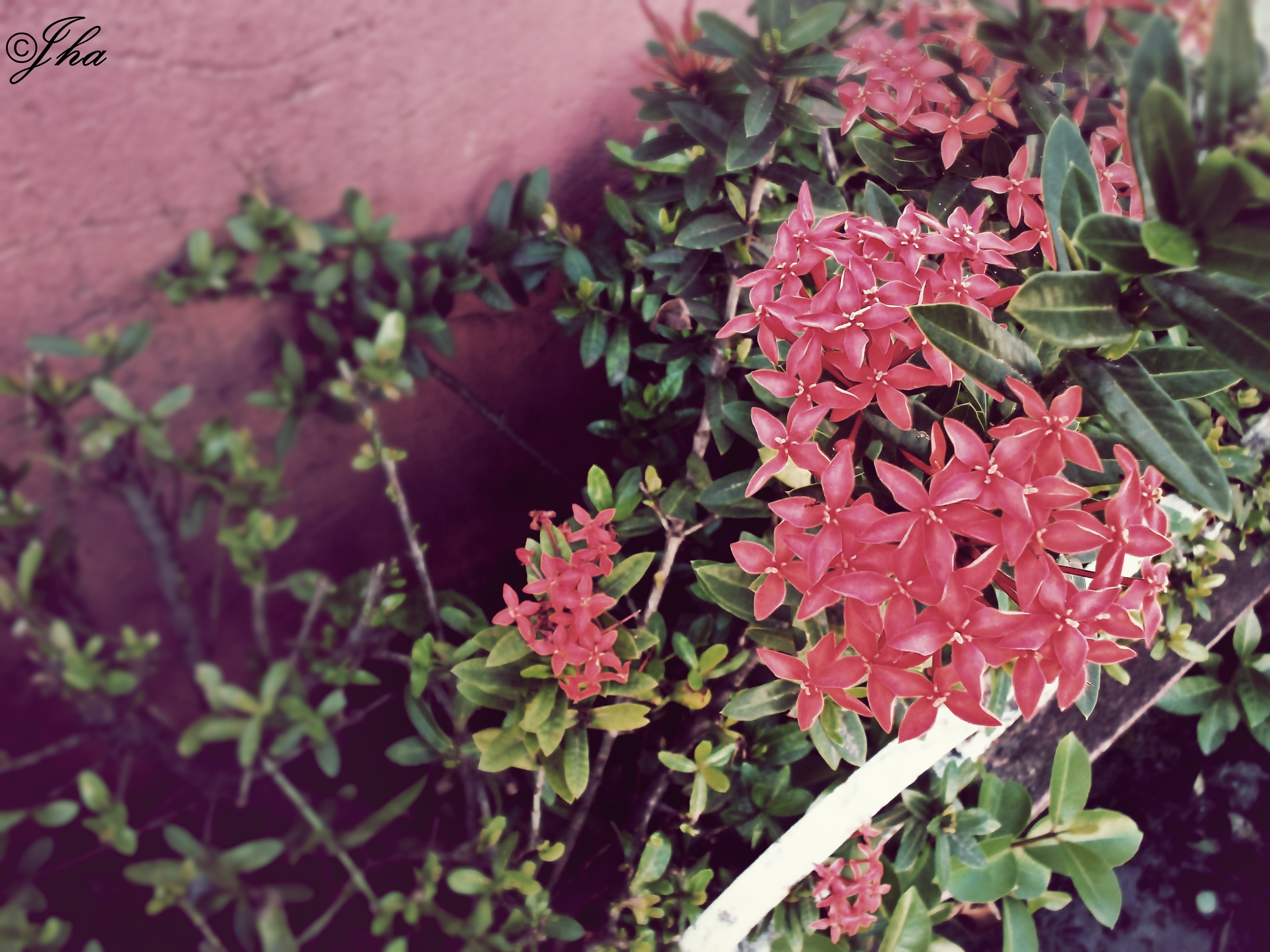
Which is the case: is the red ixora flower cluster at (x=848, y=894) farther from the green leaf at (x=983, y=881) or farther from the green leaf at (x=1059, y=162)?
the green leaf at (x=1059, y=162)

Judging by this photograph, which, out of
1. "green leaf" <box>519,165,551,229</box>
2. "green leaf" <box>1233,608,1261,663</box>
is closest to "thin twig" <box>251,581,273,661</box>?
"green leaf" <box>519,165,551,229</box>

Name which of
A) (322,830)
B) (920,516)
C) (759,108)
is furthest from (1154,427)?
(322,830)

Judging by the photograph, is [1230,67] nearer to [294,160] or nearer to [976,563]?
[976,563]

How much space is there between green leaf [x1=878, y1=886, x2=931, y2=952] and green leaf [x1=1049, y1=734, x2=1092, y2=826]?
0.33m

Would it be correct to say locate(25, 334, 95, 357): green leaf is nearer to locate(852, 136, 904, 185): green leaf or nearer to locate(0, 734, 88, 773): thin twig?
locate(0, 734, 88, 773): thin twig

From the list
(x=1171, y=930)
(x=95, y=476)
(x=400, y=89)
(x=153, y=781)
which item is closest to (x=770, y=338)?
(x=400, y=89)

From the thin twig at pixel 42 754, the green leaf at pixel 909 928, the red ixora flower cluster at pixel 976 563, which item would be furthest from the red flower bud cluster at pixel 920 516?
the thin twig at pixel 42 754

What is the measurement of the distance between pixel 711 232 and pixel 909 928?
3.85 ft

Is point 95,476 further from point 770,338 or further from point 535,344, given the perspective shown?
point 770,338

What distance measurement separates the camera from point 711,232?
117cm

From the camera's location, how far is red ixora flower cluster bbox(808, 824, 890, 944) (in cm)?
106

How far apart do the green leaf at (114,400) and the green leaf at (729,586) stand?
0.95m

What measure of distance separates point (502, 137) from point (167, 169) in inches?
23.8

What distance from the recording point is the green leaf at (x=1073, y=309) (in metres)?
0.56
